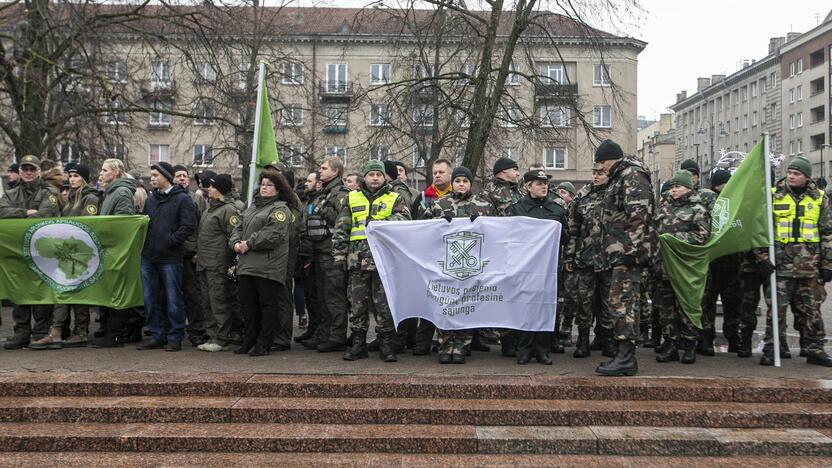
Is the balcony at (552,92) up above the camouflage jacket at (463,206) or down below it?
above

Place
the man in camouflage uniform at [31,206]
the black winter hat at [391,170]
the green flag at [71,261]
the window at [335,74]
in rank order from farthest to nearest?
1. the window at [335,74]
2. the black winter hat at [391,170]
3. the man in camouflage uniform at [31,206]
4. the green flag at [71,261]

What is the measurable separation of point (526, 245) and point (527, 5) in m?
8.93

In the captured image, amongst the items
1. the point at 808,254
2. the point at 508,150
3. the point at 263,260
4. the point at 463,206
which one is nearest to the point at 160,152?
the point at 508,150

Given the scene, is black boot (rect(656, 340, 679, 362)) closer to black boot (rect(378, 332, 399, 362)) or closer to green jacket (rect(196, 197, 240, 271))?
black boot (rect(378, 332, 399, 362))

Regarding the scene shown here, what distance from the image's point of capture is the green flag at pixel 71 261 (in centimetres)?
875

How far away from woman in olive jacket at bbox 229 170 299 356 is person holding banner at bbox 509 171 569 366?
97.7 inches

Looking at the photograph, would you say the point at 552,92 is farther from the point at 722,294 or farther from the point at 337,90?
the point at 337,90

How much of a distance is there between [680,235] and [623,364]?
1646 millimetres

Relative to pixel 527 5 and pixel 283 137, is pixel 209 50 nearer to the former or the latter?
pixel 527 5

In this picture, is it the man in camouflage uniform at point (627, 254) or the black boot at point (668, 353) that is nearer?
the man in camouflage uniform at point (627, 254)

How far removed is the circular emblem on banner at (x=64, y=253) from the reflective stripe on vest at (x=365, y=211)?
3018 mm

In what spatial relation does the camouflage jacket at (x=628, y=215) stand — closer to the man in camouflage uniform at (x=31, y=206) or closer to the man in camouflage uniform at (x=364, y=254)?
the man in camouflage uniform at (x=364, y=254)

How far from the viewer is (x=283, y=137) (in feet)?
125

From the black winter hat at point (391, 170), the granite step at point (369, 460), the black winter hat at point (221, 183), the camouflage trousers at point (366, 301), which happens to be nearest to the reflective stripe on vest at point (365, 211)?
the camouflage trousers at point (366, 301)
